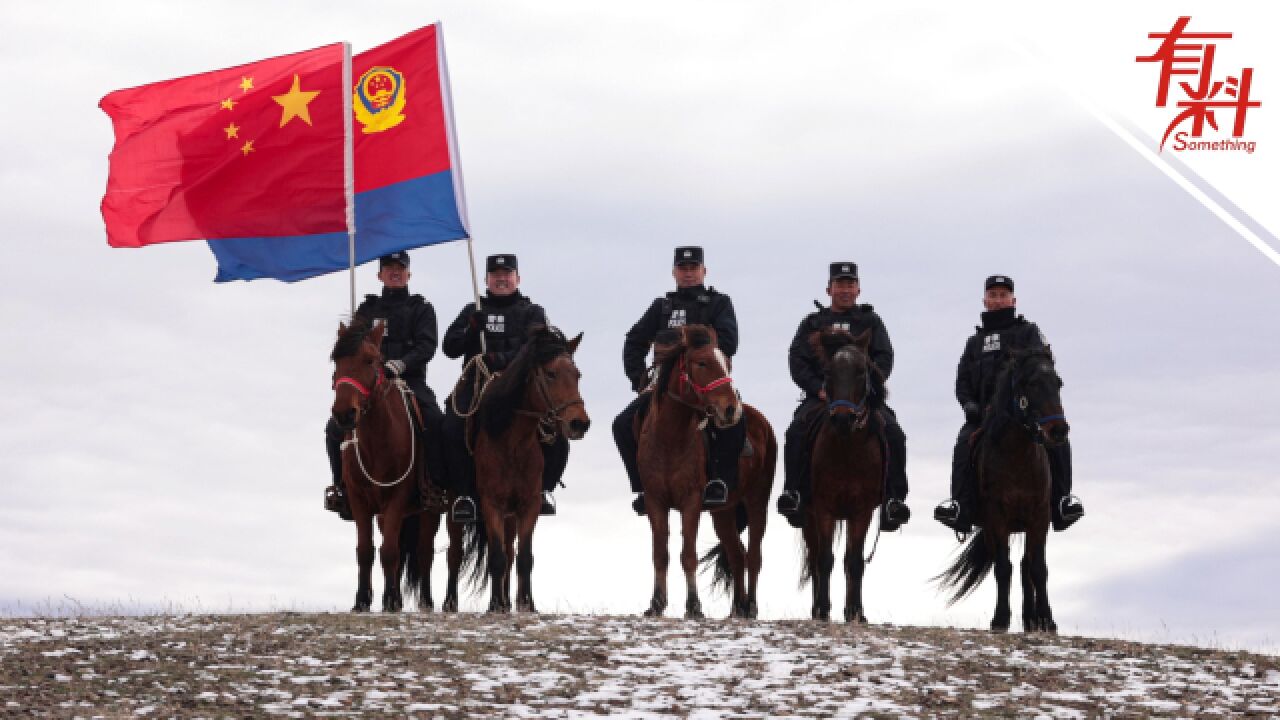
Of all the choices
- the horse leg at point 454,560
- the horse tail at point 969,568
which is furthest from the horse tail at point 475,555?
the horse tail at point 969,568

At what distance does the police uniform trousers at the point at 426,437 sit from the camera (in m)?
17.8

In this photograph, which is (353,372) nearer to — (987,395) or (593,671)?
(593,671)

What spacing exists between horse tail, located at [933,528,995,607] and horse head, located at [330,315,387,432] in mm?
7357

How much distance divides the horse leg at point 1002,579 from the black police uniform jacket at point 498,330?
5763 millimetres

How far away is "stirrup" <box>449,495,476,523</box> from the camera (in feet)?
57.0

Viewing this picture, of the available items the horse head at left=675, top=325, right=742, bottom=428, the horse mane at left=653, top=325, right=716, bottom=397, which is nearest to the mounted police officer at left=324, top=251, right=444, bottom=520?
the horse mane at left=653, top=325, right=716, bottom=397

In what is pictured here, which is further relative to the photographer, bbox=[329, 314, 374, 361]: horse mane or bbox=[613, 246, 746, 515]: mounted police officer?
bbox=[613, 246, 746, 515]: mounted police officer

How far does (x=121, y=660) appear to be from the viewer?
13805 mm

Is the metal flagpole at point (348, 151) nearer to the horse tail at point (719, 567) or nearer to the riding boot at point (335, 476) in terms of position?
the riding boot at point (335, 476)

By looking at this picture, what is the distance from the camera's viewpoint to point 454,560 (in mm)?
18625

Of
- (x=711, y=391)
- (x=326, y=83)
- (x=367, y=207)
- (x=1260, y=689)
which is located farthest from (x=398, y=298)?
(x=1260, y=689)

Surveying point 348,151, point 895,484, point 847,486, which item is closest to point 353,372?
point 348,151

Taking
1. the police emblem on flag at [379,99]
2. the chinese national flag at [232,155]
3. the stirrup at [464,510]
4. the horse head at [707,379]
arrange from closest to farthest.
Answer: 1. the horse head at [707,379]
2. the stirrup at [464,510]
3. the chinese national flag at [232,155]
4. the police emblem on flag at [379,99]

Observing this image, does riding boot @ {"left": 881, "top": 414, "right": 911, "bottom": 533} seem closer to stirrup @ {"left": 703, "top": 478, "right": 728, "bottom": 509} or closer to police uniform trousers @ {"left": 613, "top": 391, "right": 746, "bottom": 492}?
police uniform trousers @ {"left": 613, "top": 391, "right": 746, "bottom": 492}
